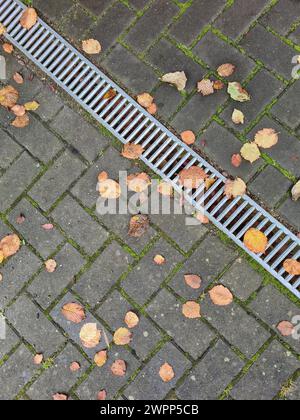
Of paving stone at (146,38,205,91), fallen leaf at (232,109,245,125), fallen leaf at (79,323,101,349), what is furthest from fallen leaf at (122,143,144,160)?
fallen leaf at (79,323,101,349)

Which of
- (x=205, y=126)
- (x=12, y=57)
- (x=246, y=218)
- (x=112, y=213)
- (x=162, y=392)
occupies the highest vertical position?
(x=205, y=126)

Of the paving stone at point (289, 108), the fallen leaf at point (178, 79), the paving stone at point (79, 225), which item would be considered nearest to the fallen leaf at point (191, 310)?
the paving stone at point (79, 225)

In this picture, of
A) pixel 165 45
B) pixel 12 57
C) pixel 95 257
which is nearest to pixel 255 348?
pixel 95 257

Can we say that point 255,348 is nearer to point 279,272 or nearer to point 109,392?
point 279,272

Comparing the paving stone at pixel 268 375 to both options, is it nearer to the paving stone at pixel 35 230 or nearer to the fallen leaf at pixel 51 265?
the fallen leaf at pixel 51 265

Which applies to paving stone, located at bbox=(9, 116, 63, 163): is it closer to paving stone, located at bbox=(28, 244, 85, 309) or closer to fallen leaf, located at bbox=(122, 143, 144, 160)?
fallen leaf, located at bbox=(122, 143, 144, 160)

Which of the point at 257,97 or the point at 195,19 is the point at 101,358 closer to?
the point at 257,97
